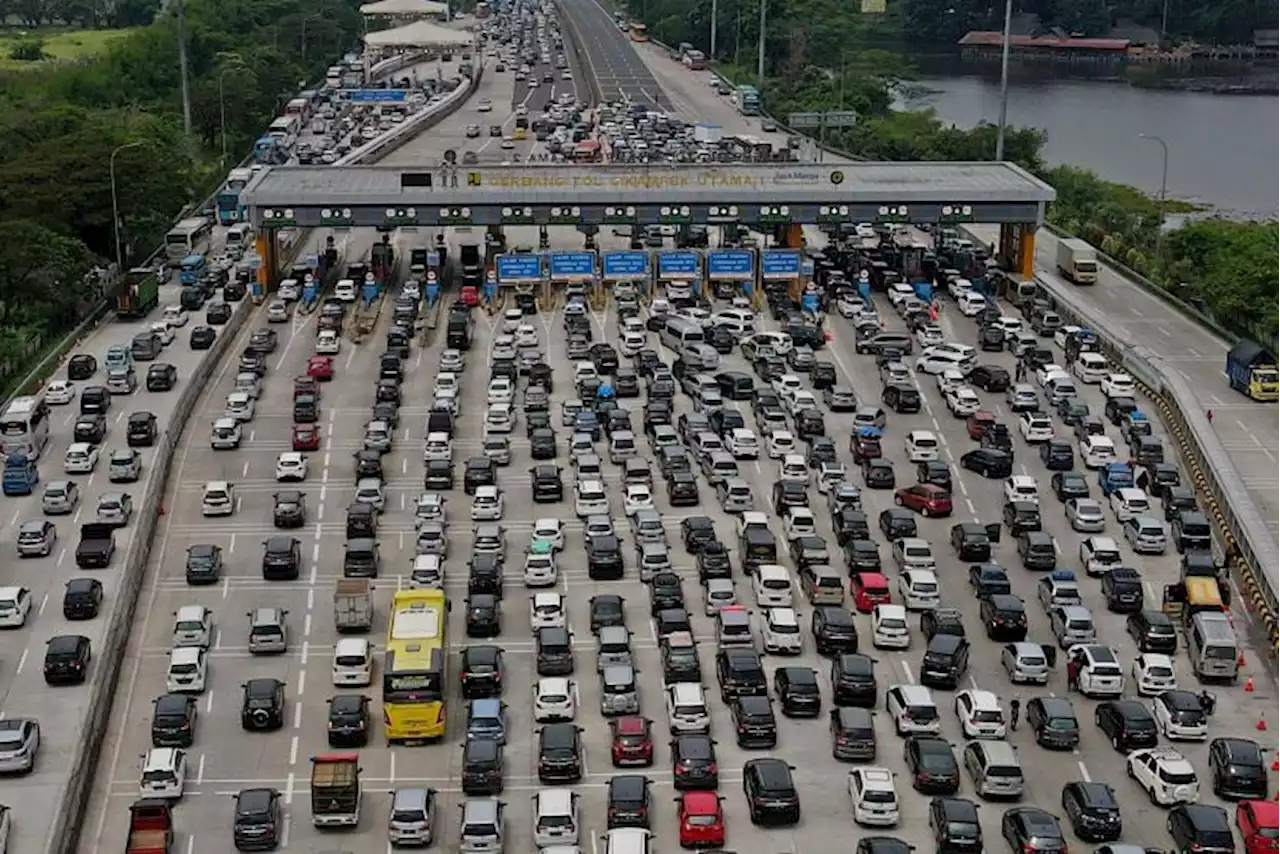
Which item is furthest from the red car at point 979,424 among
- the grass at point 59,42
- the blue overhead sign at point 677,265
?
the grass at point 59,42

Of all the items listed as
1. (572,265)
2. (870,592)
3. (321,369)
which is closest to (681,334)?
(572,265)

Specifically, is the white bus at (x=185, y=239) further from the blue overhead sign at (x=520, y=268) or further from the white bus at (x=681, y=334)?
the white bus at (x=681, y=334)

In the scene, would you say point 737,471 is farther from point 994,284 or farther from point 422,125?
point 422,125

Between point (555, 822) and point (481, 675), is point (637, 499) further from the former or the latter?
point (555, 822)

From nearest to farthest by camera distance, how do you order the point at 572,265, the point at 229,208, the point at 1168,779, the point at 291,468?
the point at 1168,779, the point at 291,468, the point at 572,265, the point at 229,208

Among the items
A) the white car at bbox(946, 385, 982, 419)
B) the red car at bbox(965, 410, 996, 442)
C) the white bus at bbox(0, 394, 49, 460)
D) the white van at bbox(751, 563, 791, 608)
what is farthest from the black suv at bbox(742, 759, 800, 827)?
the white bus at bbox(0, 394, 49, 460)

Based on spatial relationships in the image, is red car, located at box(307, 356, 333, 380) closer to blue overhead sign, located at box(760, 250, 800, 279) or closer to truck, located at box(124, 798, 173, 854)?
blue overhead sign, located at box(760, 250, 800, 279)

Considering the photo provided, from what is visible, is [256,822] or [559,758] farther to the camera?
[559,758]
